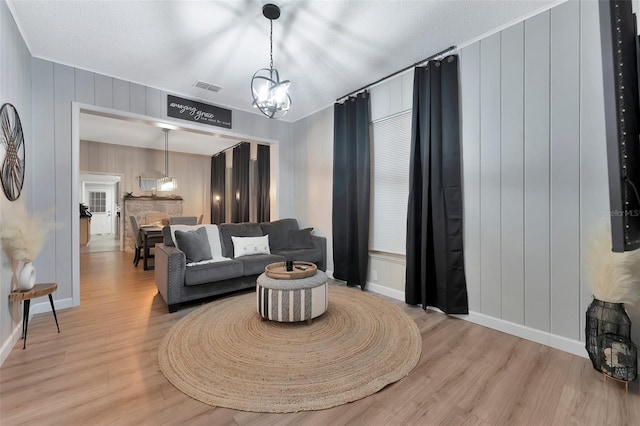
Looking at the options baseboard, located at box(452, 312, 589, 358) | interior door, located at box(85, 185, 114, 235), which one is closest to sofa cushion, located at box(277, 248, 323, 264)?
baseboard, located at box(452, 312, 589, 358)

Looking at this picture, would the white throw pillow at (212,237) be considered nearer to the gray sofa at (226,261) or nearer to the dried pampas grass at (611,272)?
the gray sofa at (226,261)

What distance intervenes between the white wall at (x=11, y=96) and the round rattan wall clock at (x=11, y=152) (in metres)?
0.09

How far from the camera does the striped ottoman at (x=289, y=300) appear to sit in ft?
8.14

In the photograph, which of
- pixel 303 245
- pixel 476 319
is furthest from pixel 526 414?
pixel 303 245

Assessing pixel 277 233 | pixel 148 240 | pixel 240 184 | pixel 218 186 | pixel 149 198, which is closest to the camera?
pixel 277 233

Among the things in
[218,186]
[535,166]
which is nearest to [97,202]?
[218,186]

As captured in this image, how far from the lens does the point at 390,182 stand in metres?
3.57

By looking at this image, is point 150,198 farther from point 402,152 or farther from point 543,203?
point 543,203

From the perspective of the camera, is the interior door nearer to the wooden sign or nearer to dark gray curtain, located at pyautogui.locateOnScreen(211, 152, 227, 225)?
dark gray curtain, located at pyautogui.locateOnScreen(211, 152, 227, 225)

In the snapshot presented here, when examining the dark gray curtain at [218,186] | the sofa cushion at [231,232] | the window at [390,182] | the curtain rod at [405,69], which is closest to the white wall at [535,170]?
the curtain rod at [405,69]

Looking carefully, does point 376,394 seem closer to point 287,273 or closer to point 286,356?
point 286,356

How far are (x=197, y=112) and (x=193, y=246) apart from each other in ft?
6.77

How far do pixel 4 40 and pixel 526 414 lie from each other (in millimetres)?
4353

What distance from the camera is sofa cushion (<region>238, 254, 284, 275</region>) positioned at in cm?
348
